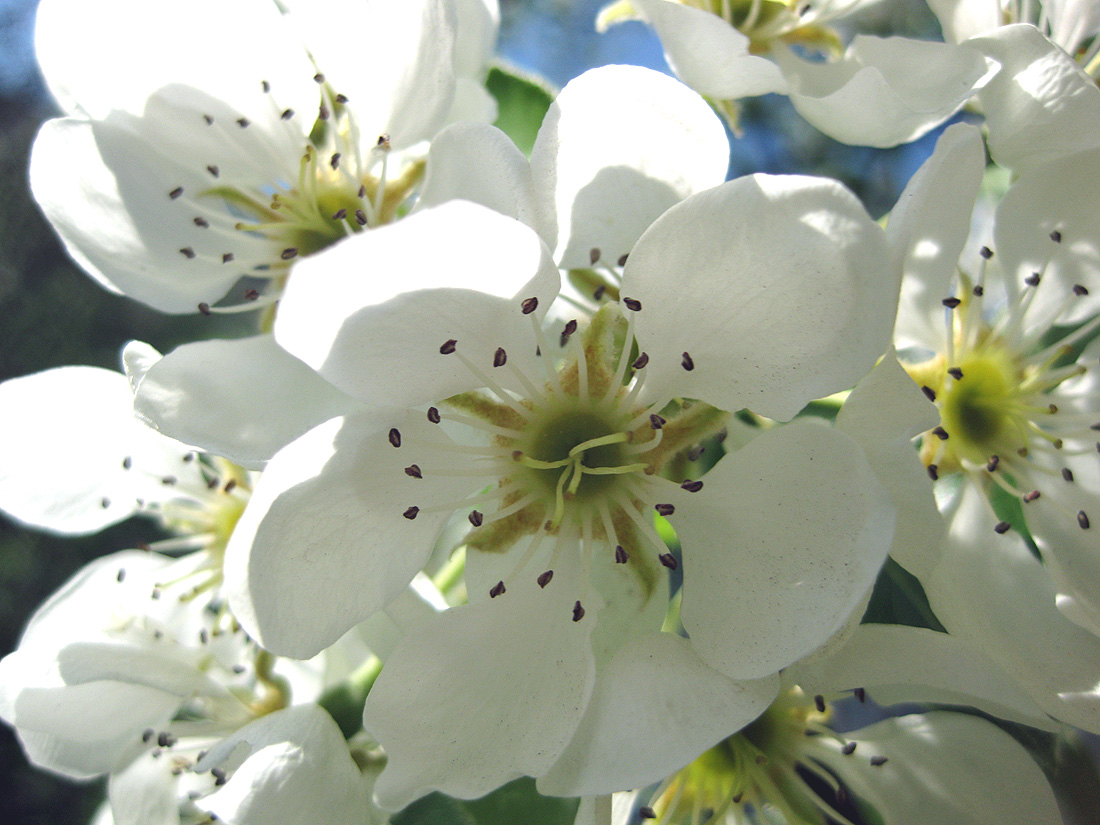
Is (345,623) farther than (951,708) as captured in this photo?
No

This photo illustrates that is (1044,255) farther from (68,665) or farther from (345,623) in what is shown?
(68,665)

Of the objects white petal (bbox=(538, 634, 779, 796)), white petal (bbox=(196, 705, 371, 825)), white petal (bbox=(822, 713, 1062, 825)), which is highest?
white petal (bbox=(538, 634, 779, 796))

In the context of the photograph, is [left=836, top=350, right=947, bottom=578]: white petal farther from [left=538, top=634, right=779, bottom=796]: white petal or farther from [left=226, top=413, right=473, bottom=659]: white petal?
[left=226, top=413, right=473, bottom=659]: white petal

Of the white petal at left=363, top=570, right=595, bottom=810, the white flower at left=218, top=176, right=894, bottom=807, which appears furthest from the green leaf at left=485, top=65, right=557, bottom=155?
the white petal at left=363, top=570, right=595, bottom=810

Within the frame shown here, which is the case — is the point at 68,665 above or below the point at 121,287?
below

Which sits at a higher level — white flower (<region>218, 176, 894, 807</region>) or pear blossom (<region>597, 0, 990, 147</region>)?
pear blossom (<region>597, 0, 990, 147</region>)

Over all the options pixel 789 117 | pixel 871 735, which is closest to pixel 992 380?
pixel 871 735
